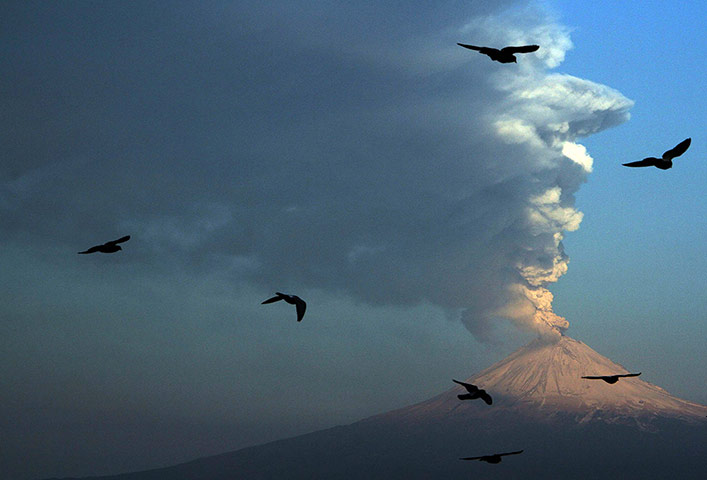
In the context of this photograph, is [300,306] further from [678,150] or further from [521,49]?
[678,150]

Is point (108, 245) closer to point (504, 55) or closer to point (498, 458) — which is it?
point (504, 55)

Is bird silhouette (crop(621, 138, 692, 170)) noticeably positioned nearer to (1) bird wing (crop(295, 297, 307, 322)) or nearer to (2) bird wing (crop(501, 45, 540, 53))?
(2) bird wing (crop(501, 45, 540, 53))

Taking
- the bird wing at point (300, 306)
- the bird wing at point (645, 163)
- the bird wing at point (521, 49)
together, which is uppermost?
the bird wing at point (521, 49)

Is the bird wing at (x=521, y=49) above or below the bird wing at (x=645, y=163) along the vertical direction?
above

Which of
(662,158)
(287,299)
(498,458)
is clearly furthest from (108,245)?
(662,158)

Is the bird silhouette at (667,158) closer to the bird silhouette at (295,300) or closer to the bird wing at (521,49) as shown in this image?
the bird wing at (521,49)

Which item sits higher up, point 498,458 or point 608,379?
point 608,379

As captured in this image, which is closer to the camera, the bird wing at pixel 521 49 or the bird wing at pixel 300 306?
the bird wing at pixel 521 49

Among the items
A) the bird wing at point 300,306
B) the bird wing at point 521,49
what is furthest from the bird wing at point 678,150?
the bird wing at point 300,306

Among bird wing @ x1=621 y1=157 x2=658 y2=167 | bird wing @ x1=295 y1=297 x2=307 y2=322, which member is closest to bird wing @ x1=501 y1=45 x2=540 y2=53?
bird wing @ x1=621 y1=157 x2=658 y2=167
